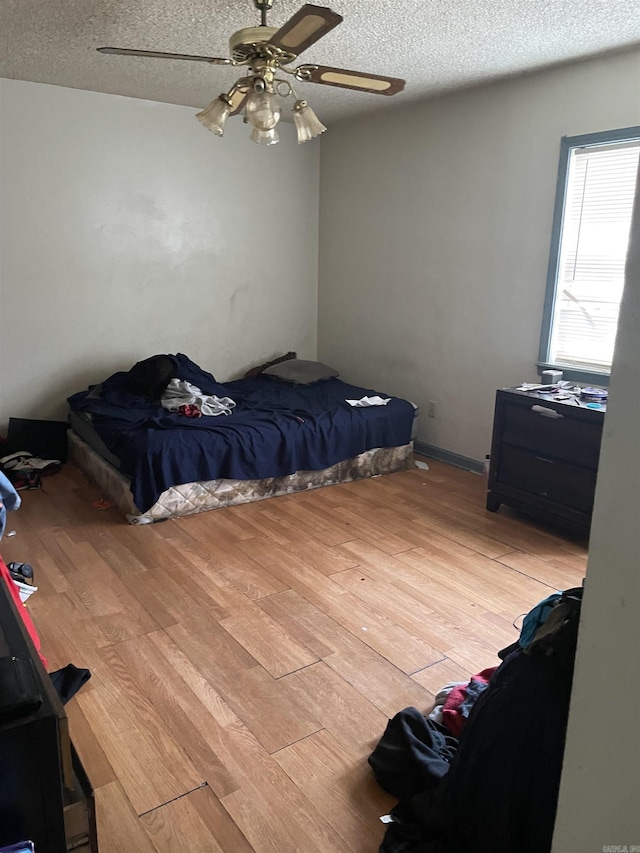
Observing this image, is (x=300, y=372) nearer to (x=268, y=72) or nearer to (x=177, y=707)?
(x=268, y=72)

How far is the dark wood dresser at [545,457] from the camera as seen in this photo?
10.5 ft

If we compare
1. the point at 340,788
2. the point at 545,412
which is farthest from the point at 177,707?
the point at 545,412

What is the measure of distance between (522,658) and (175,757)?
1.09 m

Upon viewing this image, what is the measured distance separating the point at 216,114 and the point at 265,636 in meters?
Answer: 2.14

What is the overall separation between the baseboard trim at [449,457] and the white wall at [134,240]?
5.20ft

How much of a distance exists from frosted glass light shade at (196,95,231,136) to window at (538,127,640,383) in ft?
6.67

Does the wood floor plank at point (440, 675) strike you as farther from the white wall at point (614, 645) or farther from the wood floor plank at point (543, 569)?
the white wall at point (614, 645)

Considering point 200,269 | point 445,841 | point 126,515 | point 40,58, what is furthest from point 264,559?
point 40,58

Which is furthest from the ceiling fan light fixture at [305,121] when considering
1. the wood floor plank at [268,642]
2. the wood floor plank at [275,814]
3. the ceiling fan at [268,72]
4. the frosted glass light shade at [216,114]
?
the wood floor plank at [275,814]

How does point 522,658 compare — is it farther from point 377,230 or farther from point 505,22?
point 377,230

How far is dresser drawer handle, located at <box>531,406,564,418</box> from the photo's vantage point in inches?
130

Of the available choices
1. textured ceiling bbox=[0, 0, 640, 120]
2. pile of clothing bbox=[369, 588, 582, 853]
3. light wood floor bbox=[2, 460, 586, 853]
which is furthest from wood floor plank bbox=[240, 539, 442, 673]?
textured ceiling bbox=[0, 0, 640, 120]

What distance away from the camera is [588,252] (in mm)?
3609

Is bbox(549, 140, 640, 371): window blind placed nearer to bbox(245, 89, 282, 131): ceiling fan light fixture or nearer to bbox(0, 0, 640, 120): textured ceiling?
bbox(0, 0, 640, 120): textured ceiling
